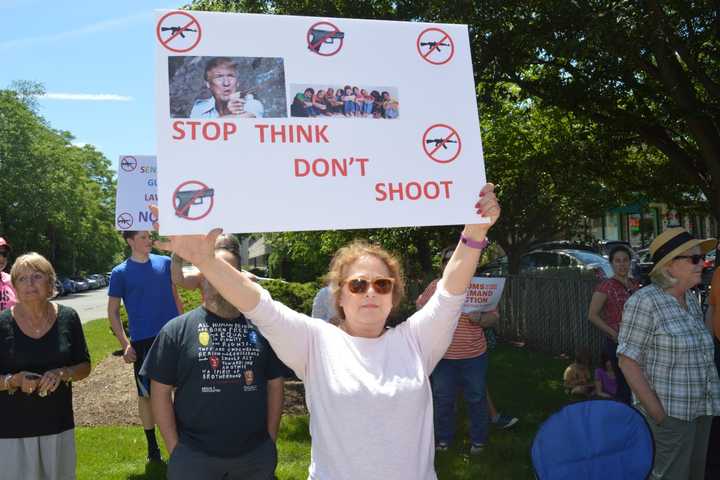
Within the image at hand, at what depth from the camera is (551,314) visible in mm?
11406

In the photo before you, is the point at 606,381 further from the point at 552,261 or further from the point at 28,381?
the point at 552,261

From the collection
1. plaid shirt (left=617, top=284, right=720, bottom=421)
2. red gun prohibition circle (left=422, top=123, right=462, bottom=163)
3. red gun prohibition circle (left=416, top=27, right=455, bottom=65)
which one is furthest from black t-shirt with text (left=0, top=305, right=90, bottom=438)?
plaid shirt (left=617, top=284, right=720, bottom=421)

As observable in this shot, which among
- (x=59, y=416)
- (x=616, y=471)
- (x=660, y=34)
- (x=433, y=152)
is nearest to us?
(x=433, y=152)


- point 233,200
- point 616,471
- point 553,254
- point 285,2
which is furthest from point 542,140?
point 233,200

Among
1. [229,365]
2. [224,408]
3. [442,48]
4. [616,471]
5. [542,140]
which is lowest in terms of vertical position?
[616,471]

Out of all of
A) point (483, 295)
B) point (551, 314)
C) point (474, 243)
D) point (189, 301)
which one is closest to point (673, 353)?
point (474, 243)

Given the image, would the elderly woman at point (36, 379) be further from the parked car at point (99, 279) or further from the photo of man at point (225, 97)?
the parked car at point (99, 279)

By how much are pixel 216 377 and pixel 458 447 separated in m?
3.62

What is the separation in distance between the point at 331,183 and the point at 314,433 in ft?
3.11

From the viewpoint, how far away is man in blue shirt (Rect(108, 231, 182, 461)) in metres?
5.62

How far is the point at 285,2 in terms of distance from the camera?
9.52 metres

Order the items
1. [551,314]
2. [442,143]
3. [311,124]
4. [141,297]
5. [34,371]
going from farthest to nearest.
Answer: [551,314] < [141,297] < [34,371] < [442,143] < [311,124]

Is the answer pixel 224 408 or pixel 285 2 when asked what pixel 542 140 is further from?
pixel 224 408

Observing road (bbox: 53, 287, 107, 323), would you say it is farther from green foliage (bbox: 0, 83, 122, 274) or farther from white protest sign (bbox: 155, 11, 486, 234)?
white protest sign (bbox: 155, 11, 486, 234)
